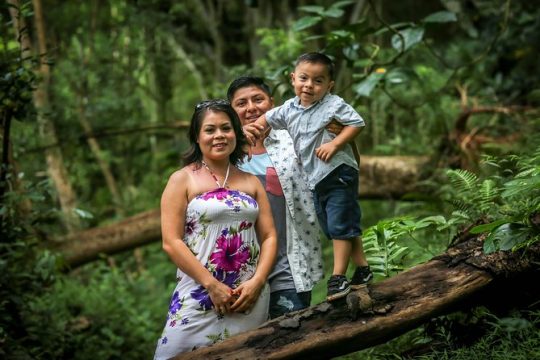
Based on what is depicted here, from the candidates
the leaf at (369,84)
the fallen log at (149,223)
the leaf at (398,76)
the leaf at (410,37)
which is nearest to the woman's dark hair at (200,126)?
the leaf at (369,84)

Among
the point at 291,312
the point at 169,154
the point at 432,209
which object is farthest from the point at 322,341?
the point at 169,154

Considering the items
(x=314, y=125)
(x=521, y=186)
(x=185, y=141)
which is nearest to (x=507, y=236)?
(x=521, y=186)

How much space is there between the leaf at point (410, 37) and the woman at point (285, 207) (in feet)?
6.46

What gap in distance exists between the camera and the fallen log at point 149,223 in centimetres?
680

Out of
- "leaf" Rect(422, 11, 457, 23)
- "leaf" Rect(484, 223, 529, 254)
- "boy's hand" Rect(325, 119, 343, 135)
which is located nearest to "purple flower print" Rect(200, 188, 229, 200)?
"boy's hand" Rect(325, 119, 343, 135)

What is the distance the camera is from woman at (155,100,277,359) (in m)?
3.07

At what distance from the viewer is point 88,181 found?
11.1 meters

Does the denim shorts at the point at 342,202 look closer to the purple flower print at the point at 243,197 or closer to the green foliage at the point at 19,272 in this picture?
the purple flower print at the point at 243,197

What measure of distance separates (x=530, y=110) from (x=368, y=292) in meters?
4.48

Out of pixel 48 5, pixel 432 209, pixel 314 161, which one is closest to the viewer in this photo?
pixel 314 161

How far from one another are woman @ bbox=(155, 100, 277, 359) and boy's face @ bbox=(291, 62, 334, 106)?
38cm

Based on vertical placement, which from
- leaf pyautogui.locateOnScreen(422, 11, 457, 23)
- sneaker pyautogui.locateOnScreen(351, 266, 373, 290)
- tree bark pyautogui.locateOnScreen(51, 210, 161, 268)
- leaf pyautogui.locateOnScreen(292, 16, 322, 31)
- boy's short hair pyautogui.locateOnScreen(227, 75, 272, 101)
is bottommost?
tree bark pyautogui.locateOnScreen(51, 210, 161, 268)

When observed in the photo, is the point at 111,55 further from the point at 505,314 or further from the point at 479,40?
the point at 505,314

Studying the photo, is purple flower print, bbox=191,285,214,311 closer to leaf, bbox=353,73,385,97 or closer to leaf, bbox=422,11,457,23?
leaf, bbox=353,73,385,97
